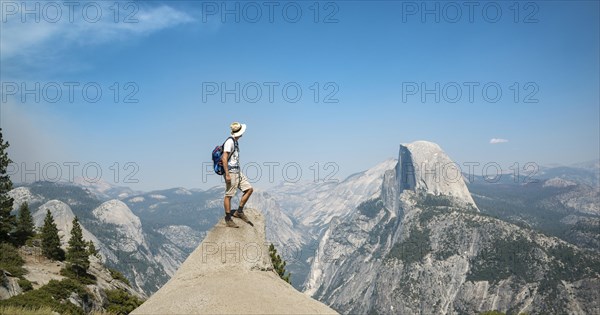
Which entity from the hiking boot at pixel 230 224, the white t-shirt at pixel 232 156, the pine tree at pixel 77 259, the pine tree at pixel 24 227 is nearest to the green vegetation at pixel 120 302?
the pine tree at pixel 77 259

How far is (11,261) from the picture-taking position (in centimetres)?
3562

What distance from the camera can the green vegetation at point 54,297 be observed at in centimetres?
2114

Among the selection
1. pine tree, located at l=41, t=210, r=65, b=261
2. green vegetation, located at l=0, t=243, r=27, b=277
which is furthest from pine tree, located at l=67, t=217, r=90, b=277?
green vegetation, located at l=0, t=243, r=27, b=277

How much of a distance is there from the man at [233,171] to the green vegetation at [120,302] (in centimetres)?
2643

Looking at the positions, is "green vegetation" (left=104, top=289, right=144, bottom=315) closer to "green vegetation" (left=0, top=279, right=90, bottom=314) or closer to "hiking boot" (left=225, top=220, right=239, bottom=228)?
"green vegetation" (left=0, top=279, right=90, bottom=314)

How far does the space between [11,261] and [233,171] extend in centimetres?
3309

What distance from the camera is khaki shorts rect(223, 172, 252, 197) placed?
1386cm

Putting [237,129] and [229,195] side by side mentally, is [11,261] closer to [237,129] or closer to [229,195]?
[229,195]

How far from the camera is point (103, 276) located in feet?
157

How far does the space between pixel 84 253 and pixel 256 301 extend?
3756cm

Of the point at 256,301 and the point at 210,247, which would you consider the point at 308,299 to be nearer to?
the point at 256,301

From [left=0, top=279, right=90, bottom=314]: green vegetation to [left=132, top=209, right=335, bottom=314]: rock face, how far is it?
11.2 meters

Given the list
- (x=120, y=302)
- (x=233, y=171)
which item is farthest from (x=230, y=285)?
(x=120, y=302)


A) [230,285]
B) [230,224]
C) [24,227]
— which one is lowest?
[24,227]
